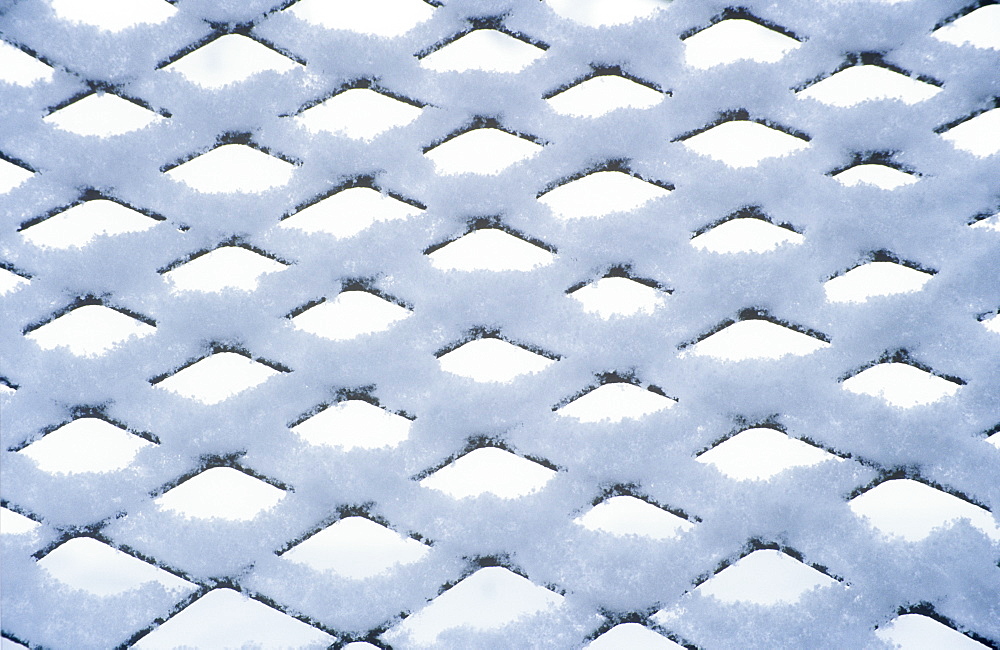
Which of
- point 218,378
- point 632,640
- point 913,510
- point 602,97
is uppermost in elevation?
point 602,97

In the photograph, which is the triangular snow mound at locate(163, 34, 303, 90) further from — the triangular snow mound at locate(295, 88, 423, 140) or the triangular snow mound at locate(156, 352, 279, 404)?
the triangular snow mound at locate(156, 352, 279, 404)

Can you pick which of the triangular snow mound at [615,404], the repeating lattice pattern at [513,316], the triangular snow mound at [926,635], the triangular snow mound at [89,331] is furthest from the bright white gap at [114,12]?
the triangular snow mound at [926,635]

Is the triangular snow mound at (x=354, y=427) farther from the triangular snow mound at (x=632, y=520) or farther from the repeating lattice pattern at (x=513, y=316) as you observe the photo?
the triangular snow mound at (x=632, y=520)

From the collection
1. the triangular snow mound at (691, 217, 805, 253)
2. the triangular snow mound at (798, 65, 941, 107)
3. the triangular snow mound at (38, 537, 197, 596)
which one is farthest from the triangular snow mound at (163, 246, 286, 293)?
the triangular snow mound at (798, 65, 941, 107)

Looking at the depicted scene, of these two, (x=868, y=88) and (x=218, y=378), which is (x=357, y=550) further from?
(x=868, y=88)

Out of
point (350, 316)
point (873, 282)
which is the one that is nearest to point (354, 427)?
point (350, 316)

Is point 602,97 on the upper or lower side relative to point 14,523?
upper
